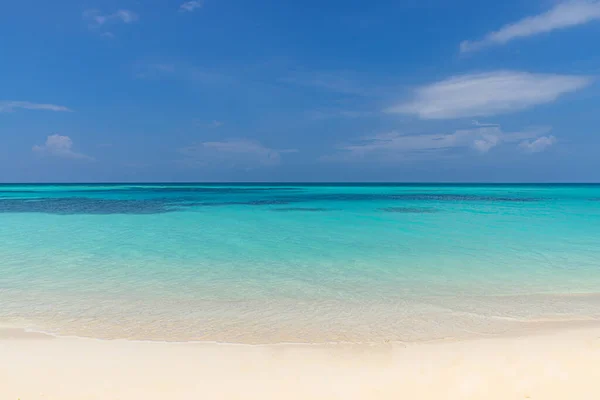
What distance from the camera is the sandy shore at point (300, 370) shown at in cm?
335

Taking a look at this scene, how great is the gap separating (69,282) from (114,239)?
5678 mm

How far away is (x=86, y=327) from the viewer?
194 inches

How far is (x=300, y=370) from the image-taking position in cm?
378

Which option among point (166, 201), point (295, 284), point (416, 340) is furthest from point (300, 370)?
point (166, 201)

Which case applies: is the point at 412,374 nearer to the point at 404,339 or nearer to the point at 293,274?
the point at 404,339

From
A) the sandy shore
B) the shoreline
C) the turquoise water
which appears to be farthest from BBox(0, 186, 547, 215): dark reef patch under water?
the sandy shore

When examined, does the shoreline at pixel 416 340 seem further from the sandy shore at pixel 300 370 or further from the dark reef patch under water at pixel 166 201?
the dark reef patch under water at pixel 166 201

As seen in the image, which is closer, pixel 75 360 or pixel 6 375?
pixel 6 375

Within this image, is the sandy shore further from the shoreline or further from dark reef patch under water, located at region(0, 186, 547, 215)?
dark reef patch under water, located at region(0, 186, 547, 215)

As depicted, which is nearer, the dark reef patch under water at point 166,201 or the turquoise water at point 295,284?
the turquoise water at point 295,284

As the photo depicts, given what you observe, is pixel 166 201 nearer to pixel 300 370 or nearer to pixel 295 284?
pixel 295 284

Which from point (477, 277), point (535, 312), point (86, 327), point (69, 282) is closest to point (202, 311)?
point (86, 327)

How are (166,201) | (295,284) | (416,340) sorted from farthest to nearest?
(166,201)
(295,284)
(416,340)

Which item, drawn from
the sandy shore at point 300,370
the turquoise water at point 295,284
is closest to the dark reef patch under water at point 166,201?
the turquoise water at point 295,284
